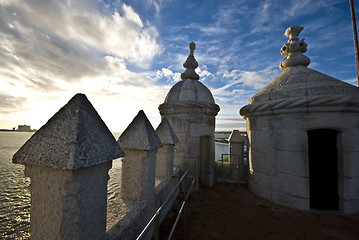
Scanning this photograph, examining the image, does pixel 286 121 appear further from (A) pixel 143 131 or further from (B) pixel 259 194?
(A) pixel 143 131

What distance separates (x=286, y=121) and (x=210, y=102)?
271cm

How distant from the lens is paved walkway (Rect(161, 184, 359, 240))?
136 inches

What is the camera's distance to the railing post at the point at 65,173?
4.55ft

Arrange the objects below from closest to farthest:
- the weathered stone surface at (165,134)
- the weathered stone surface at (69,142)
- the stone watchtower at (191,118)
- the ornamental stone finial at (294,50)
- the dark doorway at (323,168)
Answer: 1. the weathered stone surface at (69,142)
2. the weathered stone surface at (165,134)
3. the dark doorway at (323,168)
4. the ornamental stone finial at (294,50)
5. the stone watchtower at (191,118)

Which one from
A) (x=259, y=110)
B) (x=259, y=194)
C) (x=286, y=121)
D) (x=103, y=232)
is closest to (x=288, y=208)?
(x=259, y=194)

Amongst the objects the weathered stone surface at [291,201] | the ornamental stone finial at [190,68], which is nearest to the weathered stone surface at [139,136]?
the weathered stone surface at [291,201]

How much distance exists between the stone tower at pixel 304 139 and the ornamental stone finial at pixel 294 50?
0.10 ft

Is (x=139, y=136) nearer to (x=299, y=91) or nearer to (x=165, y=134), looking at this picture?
(x=165, y=134)

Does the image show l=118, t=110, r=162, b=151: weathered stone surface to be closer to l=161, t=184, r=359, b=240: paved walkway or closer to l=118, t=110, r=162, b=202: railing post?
l=118, t=110, r=162, b=202: railing post

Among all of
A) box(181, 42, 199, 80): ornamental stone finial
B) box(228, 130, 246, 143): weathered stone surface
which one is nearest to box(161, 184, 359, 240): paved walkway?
box(228, 130, 246, 143): weathered stone surface

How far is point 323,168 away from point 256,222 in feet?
10.8

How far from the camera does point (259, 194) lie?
5.53m

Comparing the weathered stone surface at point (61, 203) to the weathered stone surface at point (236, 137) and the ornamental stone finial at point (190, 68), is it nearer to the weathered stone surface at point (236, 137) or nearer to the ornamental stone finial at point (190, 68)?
the ornamental stone finial at point (190, 68)

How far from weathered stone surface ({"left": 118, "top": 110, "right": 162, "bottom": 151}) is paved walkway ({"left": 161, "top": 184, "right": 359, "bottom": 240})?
197 centimetres
